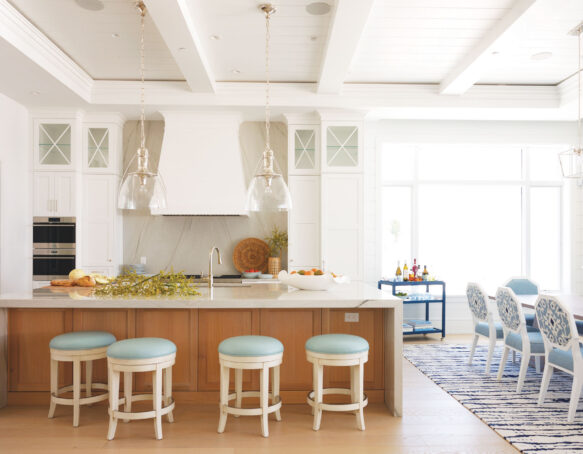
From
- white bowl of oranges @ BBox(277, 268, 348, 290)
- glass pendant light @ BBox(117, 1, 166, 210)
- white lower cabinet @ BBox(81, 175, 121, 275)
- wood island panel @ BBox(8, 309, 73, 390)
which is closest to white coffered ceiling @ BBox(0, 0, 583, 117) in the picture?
white lower cabinet @ BBox(81, 175, 121, 275)

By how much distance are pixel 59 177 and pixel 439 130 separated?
476 centimetres

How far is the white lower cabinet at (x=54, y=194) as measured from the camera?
5.47 metres

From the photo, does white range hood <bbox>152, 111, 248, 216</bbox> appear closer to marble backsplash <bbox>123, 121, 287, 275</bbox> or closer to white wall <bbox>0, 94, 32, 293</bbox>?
marble backsplash <bbox>123, 121, 287, 275</bbox>

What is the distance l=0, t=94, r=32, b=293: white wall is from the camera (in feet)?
16.5

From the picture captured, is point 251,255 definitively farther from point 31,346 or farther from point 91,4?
point 91,4

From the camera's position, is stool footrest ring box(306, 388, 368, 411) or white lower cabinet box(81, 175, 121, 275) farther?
white lower cabinet box(81, 175, 121, 275)

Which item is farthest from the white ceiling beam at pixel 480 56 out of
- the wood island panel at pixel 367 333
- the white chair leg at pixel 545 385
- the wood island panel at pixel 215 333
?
the wood island panel at pixel 215 333

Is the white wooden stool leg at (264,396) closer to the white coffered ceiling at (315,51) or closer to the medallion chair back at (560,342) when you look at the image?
the medallion chair back at (560,342)

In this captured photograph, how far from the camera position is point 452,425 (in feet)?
10.4

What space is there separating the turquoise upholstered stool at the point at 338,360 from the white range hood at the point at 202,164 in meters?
2.85

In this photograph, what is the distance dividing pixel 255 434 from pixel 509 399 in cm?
205

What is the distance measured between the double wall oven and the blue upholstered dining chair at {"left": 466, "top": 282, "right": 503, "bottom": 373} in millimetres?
4418

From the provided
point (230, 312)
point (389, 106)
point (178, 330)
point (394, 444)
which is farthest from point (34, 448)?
point (389, 106)

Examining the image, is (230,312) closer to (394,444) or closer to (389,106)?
(394,444)
